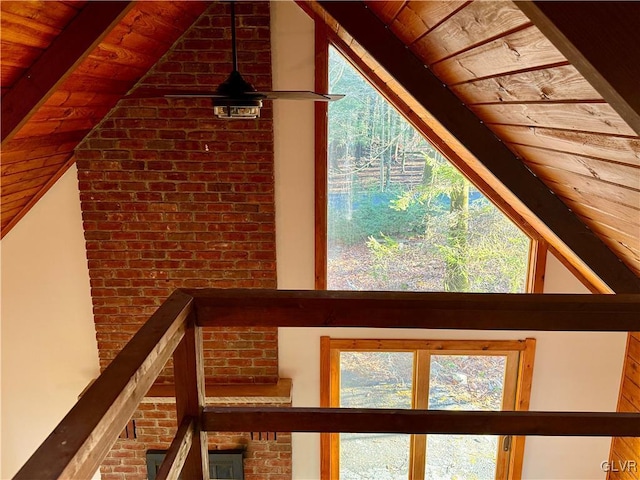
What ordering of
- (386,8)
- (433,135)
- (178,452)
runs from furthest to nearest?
1. (433,135)
2. (386,8)
3. (178,452)

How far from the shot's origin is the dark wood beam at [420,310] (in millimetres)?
1214

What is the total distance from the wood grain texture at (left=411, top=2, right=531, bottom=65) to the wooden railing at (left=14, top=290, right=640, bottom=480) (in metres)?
0.80

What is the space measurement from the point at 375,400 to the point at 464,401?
74cm

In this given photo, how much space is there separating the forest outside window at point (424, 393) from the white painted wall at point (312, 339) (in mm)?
90

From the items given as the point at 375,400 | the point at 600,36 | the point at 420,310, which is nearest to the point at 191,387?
the point at 420,310

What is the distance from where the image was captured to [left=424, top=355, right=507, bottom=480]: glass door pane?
377cm

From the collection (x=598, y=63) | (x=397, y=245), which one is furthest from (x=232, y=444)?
(x=598, y=63)

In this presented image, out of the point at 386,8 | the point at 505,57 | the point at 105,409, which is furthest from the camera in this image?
the point at 386,8

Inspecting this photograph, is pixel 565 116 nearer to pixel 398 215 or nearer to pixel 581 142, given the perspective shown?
pixel 581 142

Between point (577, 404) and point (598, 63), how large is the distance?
3657 millimetres

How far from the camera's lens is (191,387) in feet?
4.07

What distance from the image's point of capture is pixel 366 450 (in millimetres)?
3938

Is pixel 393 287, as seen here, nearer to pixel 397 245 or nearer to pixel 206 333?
pixel 397 245

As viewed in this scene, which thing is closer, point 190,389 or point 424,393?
point 190,389
